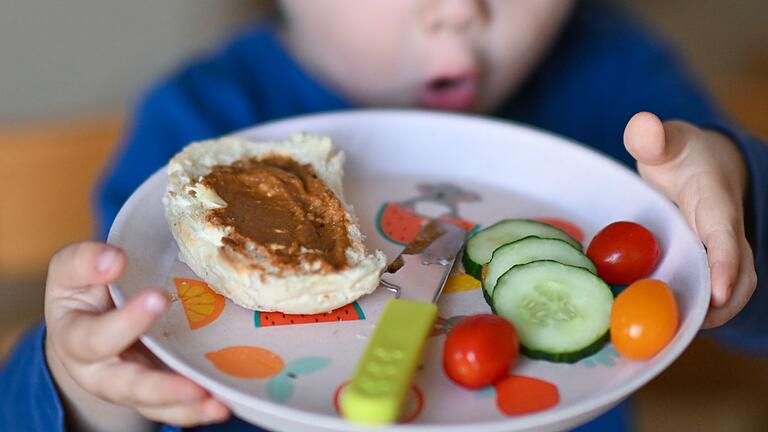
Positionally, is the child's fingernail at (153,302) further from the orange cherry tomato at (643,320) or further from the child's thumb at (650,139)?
the child's thumb at (650,139)

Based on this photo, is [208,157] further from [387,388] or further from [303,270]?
[387,388]

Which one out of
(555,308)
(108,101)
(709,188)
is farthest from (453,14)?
(108,101)

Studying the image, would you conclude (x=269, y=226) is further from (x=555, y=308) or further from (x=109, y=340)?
(x=555, y=308)

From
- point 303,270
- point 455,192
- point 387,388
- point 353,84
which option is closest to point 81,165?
point 353,84

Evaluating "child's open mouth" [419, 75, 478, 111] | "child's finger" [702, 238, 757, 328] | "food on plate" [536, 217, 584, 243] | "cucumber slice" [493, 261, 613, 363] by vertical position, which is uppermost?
"child's open mouth" [419, 75, 478, 111]

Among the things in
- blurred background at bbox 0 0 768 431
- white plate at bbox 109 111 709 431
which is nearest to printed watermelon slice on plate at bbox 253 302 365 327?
white plate at bbox 109 111 709 431

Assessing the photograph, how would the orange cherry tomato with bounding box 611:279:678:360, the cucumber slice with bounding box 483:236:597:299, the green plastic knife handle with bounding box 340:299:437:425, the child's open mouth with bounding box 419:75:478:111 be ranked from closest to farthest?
1. the green plastic knife handle with bounding box 340:299:437:425
2. the orange cherry tomato with bounding box 611:279:678:360
3. the cucumber slice with bounding box 483:236:597:299
4. the child's open mouth with bounding box 419:75:478:111

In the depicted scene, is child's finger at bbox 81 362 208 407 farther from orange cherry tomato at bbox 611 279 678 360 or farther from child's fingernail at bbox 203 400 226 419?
orange cherry tomato at bbox 611 279 678 360
